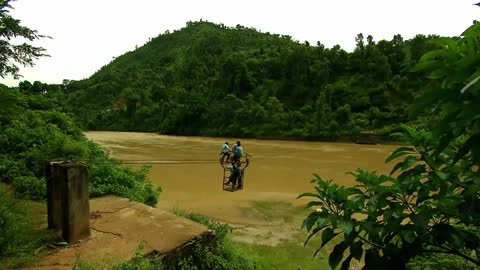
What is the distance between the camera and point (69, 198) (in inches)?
192

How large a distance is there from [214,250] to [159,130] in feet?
164

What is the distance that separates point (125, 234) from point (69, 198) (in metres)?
1.01

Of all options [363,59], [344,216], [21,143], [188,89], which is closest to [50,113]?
[21,143]

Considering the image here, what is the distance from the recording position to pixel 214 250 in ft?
19.1

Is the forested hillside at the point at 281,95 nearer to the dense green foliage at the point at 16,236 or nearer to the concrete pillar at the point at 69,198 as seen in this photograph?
the concrete pillar at the point at 69,198

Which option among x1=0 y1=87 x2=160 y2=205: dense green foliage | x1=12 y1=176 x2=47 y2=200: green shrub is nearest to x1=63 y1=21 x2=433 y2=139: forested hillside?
x1=0 y1=87 x2=160 y2=205: dense green foliage

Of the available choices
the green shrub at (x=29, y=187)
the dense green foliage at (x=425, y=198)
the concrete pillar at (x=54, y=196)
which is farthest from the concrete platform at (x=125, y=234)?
the dense green foliage at (x=425, y=198)

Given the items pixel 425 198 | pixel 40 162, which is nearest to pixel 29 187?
pixel 40 162

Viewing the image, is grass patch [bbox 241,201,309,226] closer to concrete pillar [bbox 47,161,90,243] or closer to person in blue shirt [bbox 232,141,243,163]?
person in blue shirt [bbox 232,141,243,163]

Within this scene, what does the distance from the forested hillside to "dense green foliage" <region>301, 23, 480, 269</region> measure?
27912 millimetres

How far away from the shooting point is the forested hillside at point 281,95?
3847cm

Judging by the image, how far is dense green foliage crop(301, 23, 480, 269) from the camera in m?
1.05

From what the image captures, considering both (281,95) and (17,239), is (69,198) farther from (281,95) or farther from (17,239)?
(281,95)

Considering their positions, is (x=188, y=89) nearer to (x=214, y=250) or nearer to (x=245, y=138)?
(x=245, y=138)
